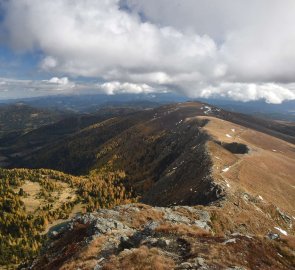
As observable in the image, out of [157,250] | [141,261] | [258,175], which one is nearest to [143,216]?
[157,250]

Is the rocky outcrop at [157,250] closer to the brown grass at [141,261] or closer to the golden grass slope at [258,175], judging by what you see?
the brown grass at [141,261]

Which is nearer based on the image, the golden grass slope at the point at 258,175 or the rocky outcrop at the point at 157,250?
the rocky outcrop at the point at 157,250

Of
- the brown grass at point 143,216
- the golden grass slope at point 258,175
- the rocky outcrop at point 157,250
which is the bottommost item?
the golden grass slope at point 258,175

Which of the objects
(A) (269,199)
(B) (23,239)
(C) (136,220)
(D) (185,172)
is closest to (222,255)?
(C) (136,220)

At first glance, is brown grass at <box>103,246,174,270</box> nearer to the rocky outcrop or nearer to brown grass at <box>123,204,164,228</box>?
the rocky outcrop

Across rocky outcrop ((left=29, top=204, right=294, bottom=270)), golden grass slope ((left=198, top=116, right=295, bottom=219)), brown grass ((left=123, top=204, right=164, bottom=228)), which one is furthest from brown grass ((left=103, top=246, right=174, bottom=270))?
golden grass slope ((left=198, top=116, right=295, bottom=219))

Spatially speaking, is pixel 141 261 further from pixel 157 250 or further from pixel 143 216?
pixel 143 216

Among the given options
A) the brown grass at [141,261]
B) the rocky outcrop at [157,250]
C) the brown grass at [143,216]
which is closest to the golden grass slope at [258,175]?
the brown grass at [143,216]

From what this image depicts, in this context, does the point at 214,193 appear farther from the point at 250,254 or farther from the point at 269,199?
the point at 250,254
